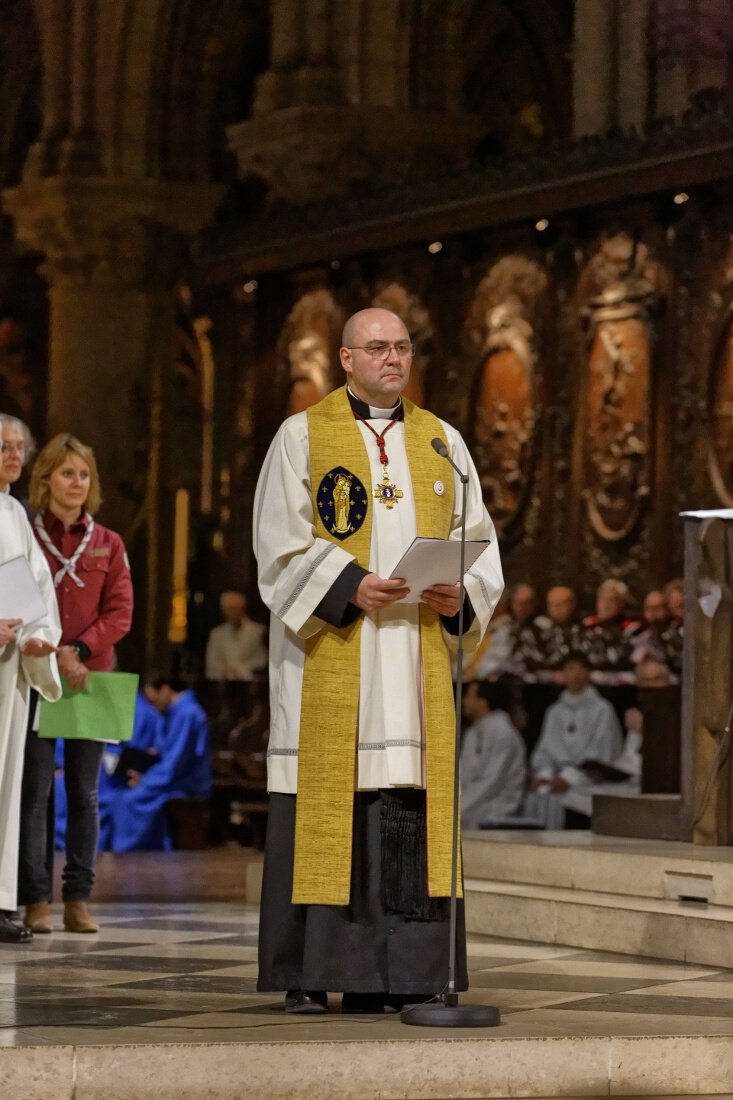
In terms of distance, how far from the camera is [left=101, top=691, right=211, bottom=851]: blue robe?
12.8m

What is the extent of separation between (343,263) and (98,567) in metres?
8.09

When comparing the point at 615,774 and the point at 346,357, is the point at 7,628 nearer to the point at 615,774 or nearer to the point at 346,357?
the point at 346,357

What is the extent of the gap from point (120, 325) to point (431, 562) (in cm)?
1361

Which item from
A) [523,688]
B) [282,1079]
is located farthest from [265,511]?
[523,688]

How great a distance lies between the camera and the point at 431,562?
5.53 m

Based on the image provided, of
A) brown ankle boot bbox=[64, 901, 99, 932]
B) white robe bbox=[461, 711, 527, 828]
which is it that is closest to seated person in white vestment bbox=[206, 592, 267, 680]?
white robe bbox=[461, 711, 527, 828]

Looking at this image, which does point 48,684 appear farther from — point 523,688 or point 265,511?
point 523,688

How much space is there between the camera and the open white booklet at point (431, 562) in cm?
545

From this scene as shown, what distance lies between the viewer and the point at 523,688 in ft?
42.6

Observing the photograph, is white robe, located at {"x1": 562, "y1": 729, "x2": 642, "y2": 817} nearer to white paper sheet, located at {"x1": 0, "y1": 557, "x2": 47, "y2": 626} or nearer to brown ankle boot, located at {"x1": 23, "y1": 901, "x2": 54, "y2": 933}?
brown ankle boot, located at {"x1": 23, "y1": 901, "x2": 54, "y2": 933}

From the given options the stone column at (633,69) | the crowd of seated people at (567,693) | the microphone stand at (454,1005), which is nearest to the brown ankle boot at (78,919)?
the microphone stand at (454,1005)

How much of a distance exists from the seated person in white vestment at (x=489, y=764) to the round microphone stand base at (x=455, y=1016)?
6629 millimetres

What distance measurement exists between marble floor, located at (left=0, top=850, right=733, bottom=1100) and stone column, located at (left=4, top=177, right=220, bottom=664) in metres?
10.5

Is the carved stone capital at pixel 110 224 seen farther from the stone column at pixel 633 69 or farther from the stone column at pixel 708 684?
the stone column at pixel 708 684
